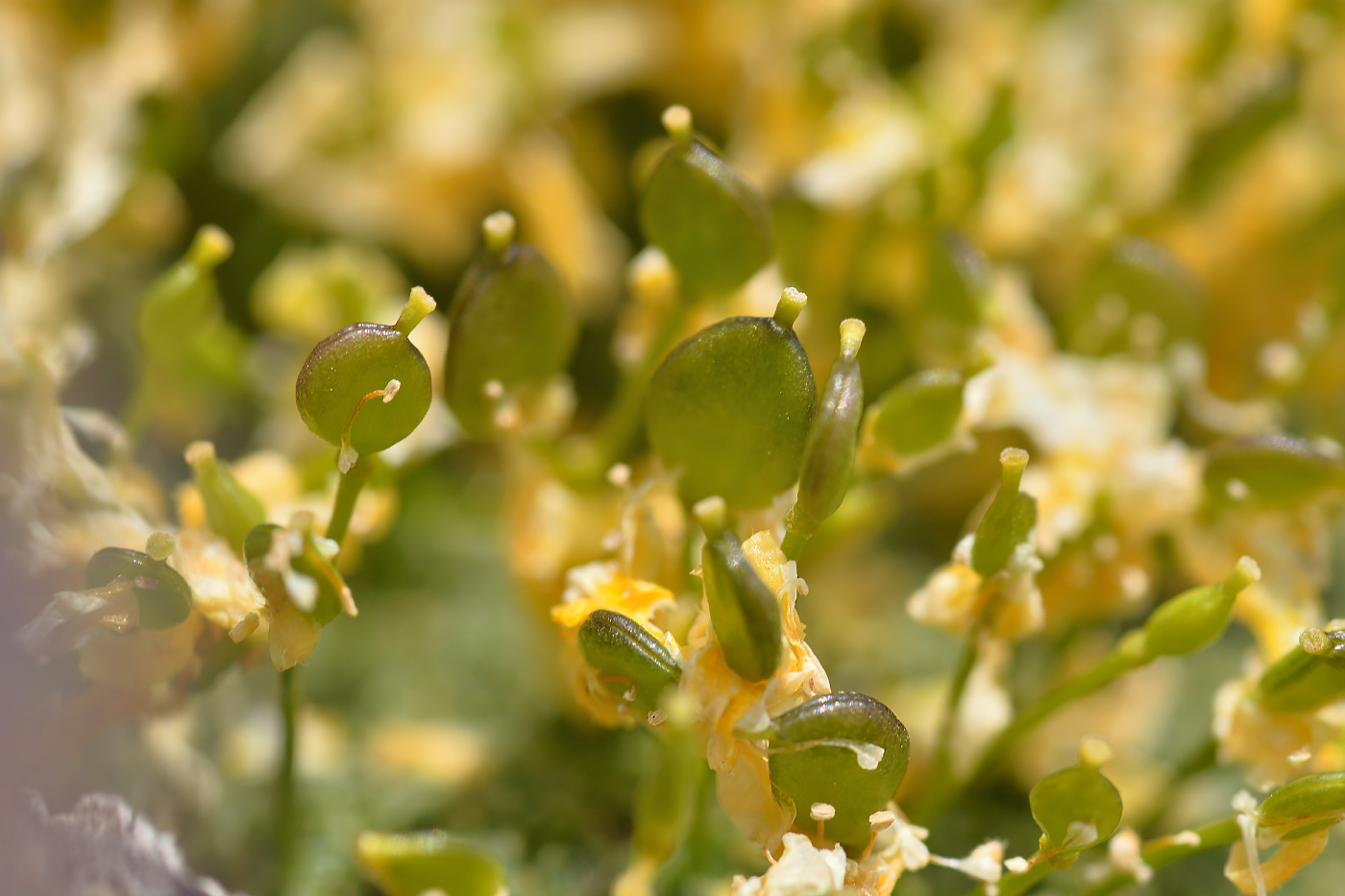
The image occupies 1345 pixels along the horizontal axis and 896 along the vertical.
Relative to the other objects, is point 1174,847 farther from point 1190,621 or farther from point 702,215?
point 702,215

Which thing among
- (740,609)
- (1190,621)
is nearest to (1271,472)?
(1190,621)

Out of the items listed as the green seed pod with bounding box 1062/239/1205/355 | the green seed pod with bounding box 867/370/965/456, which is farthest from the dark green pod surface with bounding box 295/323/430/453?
the green seed pod with bounding box 1062/239/1205/355

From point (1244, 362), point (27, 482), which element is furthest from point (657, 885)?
point (1244, 362)

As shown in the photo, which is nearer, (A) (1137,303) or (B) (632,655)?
(B) (632,655)

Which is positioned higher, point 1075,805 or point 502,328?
point 502,328

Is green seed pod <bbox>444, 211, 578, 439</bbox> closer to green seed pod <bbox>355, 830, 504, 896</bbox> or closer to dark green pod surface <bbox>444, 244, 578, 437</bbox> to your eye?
→ dark green pod surface <bbox>444, 244, 578, 437</bbox>
